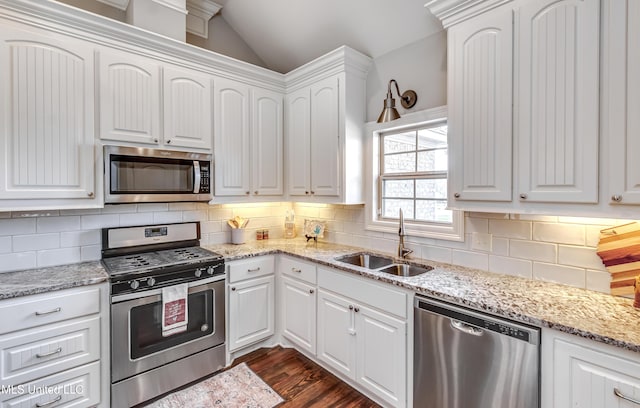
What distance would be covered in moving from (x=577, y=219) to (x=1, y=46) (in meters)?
3.41

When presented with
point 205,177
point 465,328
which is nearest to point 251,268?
point 205,177

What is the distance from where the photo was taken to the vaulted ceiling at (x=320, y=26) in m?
2.35

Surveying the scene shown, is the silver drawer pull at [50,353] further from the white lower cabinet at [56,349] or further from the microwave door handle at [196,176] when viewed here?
the microwave door handle at [196,176]

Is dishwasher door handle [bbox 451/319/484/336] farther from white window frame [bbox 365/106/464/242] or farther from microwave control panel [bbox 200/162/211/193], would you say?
microwave control panel [bbox 200/162/211/193]

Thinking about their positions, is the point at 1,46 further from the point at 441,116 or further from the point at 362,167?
the point at 441,116

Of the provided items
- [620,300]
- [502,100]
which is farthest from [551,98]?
[620,300]

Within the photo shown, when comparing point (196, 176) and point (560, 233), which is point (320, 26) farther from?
point (560, 233)

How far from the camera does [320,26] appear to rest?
277 centimetres

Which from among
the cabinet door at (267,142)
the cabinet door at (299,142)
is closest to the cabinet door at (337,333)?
the cabinet door at (299,142)

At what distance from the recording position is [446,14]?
1.88 metres

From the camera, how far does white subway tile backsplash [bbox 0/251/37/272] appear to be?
6.70ft

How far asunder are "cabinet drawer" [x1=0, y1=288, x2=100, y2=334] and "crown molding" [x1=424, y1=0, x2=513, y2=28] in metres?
2.69

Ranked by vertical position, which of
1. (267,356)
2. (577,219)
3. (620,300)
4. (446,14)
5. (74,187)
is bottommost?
(267,356)

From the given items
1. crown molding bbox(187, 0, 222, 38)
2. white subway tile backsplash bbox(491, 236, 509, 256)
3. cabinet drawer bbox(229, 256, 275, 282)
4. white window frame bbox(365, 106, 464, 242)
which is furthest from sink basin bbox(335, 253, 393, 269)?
crown molding bbox(187, 0, 222, 38)
